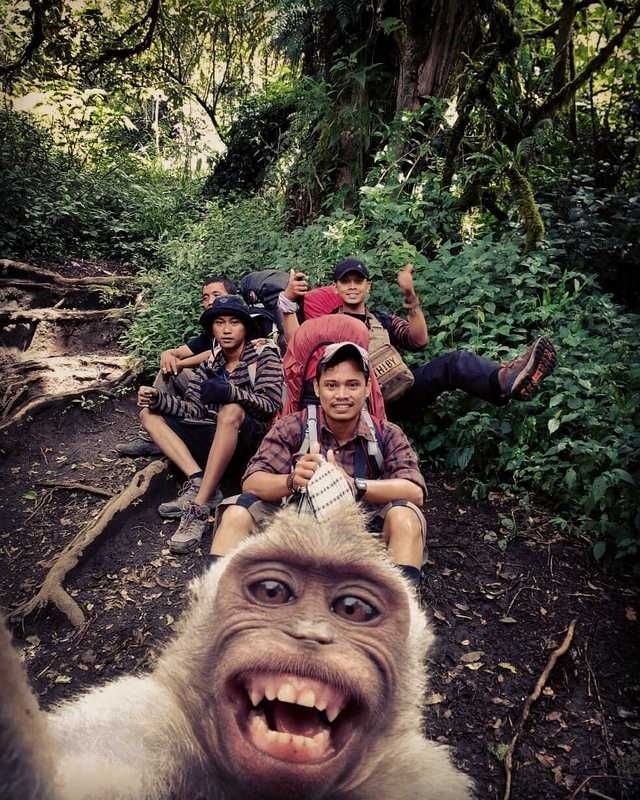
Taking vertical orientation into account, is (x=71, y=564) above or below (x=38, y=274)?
below

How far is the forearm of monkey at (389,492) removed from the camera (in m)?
1.81

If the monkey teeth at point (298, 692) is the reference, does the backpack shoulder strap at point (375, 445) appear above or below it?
below

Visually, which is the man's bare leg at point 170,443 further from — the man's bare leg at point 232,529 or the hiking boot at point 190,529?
the man's bare leg at point 232,529

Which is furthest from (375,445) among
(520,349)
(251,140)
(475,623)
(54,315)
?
(251,140)

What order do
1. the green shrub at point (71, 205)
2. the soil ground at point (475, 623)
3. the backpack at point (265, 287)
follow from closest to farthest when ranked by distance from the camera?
the soil ground at point (475, 623) → the backpack at point (265, 287) → the green shrub at point (71, 205)

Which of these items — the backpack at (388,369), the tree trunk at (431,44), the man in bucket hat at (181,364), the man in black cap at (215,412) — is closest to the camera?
the man in black cap at (215,412)

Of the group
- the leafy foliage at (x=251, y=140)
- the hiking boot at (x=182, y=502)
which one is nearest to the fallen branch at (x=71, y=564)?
the hiking boot at (x=182, y=502)

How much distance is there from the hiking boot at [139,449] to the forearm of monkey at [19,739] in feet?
10.9

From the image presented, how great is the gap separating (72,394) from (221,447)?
7.49ft

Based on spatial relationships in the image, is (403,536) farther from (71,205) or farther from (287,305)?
(71,205)

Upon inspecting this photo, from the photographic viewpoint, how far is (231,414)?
2900 millimetres

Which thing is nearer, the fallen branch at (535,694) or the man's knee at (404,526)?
the fallen branch at (535,694)

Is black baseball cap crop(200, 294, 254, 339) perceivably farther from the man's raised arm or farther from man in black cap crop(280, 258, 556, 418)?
the man's raised arm

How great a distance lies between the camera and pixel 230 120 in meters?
10.5
